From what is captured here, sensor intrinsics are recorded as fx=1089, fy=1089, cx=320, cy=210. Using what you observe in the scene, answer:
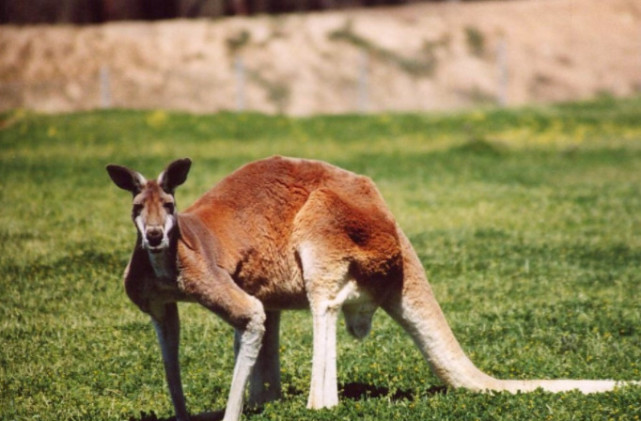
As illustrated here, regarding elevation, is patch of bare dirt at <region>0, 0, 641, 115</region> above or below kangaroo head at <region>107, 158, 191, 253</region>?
above

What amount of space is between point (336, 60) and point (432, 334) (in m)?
27.5

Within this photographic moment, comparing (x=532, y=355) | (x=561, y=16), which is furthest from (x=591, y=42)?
(x=532, y=355)

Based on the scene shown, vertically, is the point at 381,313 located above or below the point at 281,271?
below

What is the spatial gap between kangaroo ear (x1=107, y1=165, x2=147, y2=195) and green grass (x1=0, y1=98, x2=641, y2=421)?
168cm

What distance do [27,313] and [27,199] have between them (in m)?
5.27

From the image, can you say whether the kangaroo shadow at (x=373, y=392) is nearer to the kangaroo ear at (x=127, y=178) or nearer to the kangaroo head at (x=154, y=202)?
the kangaroo head at (x=154, y=202)

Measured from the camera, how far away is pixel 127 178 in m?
5.82

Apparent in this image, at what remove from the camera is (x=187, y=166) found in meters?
5.86

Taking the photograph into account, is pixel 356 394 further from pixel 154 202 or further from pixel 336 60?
pixel 336 60

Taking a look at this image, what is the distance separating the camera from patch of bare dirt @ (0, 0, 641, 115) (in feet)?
101

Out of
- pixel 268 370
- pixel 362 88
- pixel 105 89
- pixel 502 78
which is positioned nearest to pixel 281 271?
pixel 268 370

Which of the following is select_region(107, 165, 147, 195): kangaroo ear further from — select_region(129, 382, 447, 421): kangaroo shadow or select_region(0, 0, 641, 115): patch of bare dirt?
select_region(0, 0, 641, 115): patch of bare dirt

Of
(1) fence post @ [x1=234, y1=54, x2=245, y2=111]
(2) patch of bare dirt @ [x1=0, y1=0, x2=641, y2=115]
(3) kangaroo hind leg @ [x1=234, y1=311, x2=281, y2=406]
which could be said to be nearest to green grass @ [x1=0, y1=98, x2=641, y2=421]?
(3) kangaroo hind leg @ [x1=234, y1=311, x2=281, y2=406]

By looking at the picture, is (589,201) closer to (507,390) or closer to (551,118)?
(507,390)
